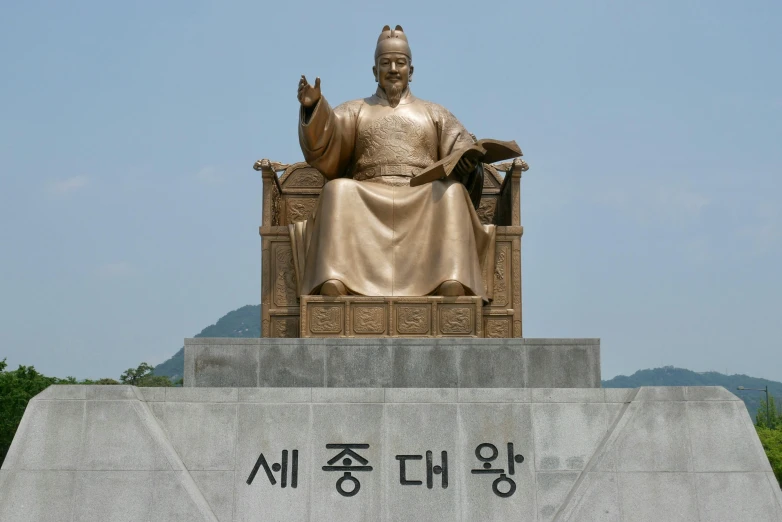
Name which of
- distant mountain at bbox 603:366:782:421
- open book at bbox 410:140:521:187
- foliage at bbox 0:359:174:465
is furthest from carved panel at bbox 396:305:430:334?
distant mountain at bbox 603:366:782:421

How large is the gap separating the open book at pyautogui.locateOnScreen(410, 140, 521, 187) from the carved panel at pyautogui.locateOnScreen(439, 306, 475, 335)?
1.17 m

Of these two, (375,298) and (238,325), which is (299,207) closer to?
(375,298)

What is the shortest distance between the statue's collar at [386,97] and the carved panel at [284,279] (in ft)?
5.44

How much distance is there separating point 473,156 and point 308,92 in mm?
1456

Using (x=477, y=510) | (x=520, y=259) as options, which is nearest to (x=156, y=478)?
(x=477, y=510)

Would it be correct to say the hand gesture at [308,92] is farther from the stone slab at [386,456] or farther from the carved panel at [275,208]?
the stone slab at [386,456]

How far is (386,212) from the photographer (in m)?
8.66

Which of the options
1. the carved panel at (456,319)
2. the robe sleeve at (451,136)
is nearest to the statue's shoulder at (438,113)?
the robe sleeve at (451,136)

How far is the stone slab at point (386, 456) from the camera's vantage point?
679 centimetres

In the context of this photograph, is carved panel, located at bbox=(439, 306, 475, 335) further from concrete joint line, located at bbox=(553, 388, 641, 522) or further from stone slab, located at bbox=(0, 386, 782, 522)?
concrete joint line, located at bbox=(553, 388, 641, 522)

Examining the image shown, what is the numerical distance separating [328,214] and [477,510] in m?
2.82

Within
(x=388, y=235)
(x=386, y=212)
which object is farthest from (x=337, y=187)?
(x=388, y=235)

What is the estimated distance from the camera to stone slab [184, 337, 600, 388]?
299 inches

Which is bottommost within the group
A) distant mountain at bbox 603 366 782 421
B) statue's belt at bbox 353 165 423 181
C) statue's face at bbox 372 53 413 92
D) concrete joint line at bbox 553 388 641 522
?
concrete joint line at bbox 553 388 641 522
